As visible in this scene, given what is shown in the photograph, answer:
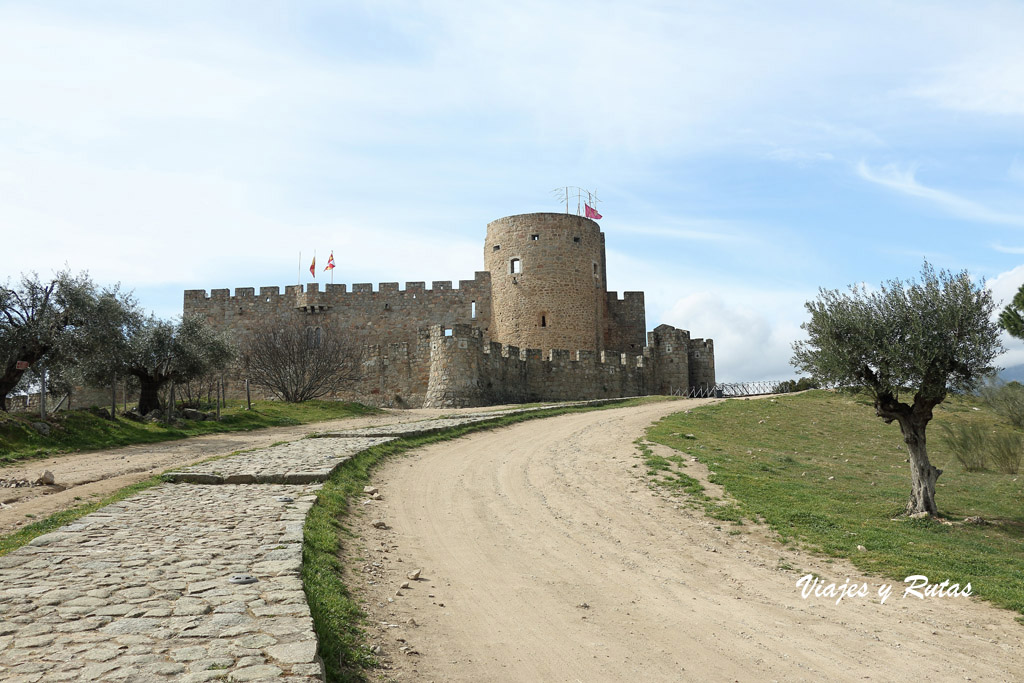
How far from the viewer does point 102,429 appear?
19062 millimetres

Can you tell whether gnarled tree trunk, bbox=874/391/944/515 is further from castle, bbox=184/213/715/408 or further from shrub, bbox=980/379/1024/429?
castle, bbox=184/213/715/408

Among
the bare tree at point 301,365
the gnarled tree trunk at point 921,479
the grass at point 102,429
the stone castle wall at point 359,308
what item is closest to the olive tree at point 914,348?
the gnarled tree trunk at point 921,479

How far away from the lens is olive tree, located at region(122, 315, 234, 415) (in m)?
24.3

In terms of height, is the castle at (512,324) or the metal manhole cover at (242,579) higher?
the castle at (512,324)

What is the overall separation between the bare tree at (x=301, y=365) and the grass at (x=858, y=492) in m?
16.9

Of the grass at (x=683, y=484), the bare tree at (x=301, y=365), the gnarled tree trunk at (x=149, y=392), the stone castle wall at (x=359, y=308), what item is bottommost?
the grass at (x=683, y=484)

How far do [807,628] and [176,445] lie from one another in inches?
593

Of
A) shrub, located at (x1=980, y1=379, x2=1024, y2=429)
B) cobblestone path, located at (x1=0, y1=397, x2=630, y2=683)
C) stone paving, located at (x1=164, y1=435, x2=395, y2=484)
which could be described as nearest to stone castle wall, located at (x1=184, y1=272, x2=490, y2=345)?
shrub, located at (x1=980, y1=379, x2=1024, y2=429)

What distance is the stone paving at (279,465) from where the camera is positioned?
11.5 m

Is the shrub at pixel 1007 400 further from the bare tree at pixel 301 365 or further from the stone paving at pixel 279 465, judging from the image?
the bare tree at pixel 301 365

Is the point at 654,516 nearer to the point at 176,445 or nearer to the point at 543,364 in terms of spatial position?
the point at 176,445

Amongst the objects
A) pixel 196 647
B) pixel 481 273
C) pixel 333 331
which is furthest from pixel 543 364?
pixel 196 647

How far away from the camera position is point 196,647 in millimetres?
4832

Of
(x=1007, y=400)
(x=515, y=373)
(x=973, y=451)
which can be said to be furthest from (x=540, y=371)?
(x=973, y=451)
